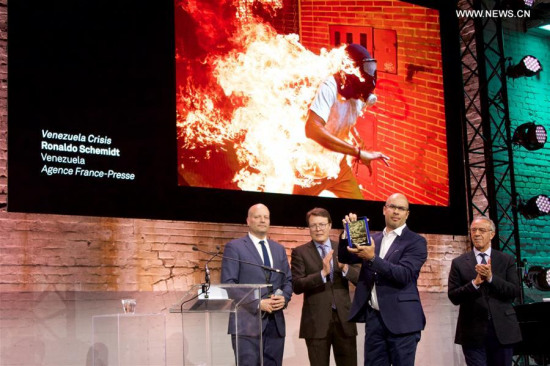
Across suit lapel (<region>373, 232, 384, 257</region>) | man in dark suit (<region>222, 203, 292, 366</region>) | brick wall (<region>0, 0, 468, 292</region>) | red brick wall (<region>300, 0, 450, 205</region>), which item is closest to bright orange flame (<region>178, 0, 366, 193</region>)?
red brick wall (<region>300, 0, 450, 205</region>)

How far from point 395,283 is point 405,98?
11.8 feet

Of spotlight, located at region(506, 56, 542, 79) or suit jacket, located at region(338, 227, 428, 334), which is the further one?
spotlight, located at region(506, 56, 542, 79)

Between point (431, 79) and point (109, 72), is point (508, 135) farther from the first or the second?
point (109, 72)

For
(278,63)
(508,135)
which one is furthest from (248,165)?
(508,135)

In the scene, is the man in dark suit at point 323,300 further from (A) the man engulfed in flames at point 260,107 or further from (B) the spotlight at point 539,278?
(B) the spotlight at point 539,278

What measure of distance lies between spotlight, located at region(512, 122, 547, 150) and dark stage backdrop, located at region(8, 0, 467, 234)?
2608mm

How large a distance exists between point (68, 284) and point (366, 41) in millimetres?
4095

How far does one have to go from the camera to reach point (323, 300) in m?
5.91

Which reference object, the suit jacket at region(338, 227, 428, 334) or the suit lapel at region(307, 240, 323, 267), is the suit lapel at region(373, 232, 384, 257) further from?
the suit lapel at region(307, 240, 323, 267)

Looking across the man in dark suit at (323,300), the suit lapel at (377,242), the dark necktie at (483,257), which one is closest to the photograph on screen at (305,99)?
the man in dark suit at (323,300)

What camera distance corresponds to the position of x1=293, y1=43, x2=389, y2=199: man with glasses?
7.58 m

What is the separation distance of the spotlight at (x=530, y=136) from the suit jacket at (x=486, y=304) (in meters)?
3.31

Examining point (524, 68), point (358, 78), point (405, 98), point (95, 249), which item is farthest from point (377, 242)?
point (524, 68)

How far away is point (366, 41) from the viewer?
326 inches
